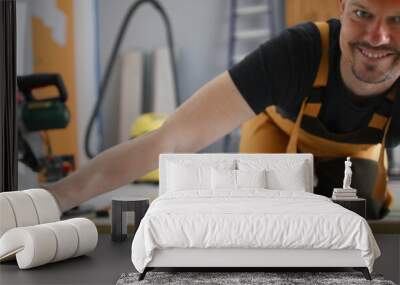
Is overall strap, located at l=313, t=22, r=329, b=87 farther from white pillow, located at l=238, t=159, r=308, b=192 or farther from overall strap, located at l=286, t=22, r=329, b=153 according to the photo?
white pillow, located at l=238, t=159, r=308, b=192

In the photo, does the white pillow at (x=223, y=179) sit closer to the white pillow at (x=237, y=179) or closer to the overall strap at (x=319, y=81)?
the white pillow at (x=237, y=179)

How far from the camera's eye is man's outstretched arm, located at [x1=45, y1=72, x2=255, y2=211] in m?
4.92

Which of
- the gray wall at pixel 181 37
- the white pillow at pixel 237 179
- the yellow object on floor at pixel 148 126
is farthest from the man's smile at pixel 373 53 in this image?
the yellow object on floor at pixel 148 126

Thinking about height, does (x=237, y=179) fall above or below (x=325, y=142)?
below

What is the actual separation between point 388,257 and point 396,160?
3.67ft

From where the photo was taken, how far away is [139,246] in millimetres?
3365

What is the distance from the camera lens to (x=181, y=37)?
5230 millimetres

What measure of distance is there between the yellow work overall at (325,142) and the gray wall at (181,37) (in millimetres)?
625

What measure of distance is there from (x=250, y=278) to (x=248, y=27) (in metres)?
2.36

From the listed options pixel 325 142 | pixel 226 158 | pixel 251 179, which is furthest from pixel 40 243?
pixel 325 142

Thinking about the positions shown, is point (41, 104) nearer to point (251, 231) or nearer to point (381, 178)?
point (251, 231)

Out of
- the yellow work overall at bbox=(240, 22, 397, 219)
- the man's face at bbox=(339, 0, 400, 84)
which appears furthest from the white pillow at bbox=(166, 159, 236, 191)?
the man's face at bbox=(339, 0, 400, 84)

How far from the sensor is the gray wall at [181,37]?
519 centimetres

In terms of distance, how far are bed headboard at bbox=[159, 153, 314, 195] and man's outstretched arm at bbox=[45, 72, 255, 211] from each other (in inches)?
7.9
